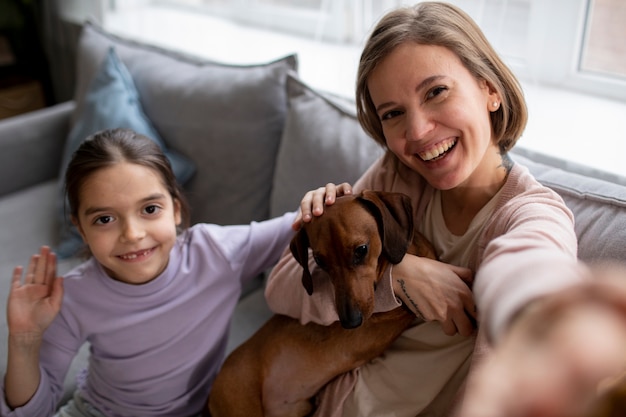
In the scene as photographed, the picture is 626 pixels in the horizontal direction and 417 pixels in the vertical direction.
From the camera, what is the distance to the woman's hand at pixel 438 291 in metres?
1.18

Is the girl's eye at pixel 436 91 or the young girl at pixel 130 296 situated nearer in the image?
the girl's eye at pixel 436 91

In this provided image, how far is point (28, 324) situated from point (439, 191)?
97 centimetres

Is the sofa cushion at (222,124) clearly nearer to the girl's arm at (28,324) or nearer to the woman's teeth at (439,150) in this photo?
the girl's arm at (28,324)

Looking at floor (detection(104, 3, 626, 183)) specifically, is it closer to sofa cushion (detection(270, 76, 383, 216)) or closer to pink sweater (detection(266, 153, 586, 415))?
sofa cushion (detection(270, 76, 383, 216))

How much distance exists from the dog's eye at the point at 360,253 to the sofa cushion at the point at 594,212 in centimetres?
44

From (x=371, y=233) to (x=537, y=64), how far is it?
1.16 metres

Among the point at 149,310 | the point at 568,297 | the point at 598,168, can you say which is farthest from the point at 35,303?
the point at 598,168

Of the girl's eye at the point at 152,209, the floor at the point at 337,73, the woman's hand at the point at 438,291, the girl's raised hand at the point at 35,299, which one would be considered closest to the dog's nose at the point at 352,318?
the woman's hand at the point at 438,291

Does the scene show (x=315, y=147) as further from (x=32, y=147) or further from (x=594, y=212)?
(x=32, y=147)

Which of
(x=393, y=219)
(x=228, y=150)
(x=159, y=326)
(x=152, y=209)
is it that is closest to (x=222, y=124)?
(x=228, y=150)

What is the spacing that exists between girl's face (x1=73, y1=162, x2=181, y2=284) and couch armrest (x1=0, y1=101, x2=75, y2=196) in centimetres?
130

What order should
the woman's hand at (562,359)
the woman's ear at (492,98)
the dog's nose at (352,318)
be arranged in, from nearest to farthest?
1. the woman's hand at (562,359)
2. the dog's nose at (352,318)
3. the woman's ear at (492,98)

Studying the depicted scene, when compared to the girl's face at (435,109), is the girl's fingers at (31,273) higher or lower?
lower

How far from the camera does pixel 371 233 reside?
3.90 feet
